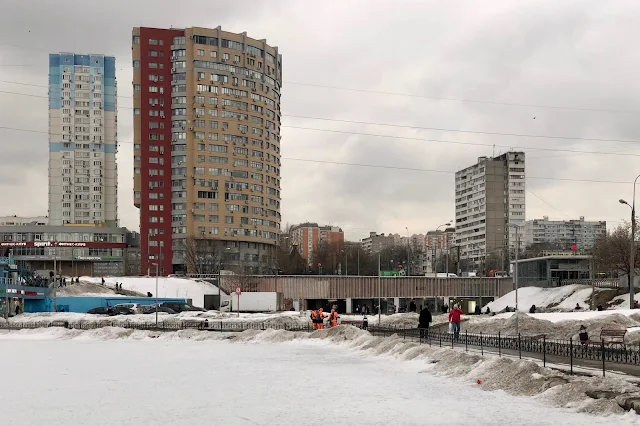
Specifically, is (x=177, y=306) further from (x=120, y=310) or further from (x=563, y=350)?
(x=563, y=350)

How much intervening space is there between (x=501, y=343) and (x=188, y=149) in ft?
349

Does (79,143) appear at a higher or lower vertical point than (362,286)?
higher

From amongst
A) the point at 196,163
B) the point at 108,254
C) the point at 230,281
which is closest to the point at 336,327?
the point at 230,281

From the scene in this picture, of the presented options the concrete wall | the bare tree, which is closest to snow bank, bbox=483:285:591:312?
the bare tree

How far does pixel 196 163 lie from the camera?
452 feet

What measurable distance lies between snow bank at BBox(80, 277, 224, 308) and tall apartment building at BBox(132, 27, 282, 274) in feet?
101

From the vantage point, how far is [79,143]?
Result: 194 m

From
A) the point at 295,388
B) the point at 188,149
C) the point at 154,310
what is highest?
the point at 188,149

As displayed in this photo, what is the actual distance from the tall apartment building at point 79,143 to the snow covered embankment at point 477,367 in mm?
142062

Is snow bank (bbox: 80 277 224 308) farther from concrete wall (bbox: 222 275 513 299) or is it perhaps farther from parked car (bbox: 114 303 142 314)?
parked car (bbox: 114 303 142 314)

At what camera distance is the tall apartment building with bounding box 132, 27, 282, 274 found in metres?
138

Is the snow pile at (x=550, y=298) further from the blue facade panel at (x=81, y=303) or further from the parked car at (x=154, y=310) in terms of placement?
the blue facade panel at (x=81, y=303)

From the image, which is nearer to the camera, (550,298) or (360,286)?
(550,298)

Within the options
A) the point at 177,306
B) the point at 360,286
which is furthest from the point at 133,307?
the point at 360,286
